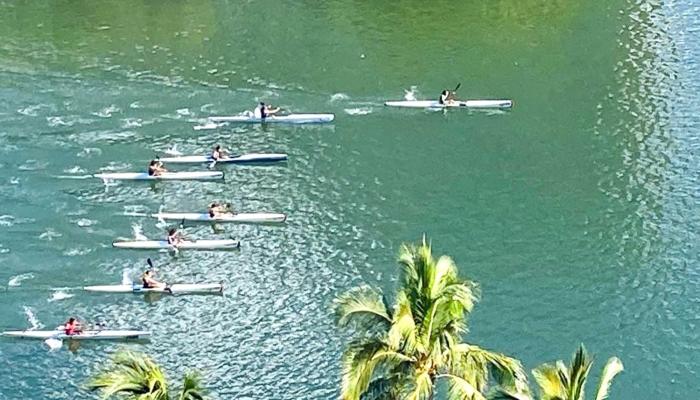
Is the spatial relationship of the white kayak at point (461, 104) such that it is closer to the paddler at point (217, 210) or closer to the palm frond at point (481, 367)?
the paddler at point (217, 210)

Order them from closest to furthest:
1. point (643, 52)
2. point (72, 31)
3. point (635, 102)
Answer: point (635, 102), point (643, 52), point (72, 31)

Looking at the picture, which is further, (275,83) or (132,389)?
(275,83)

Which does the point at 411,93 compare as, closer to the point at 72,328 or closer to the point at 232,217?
the point at 232,217

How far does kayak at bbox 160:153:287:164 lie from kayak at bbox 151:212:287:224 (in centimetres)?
395

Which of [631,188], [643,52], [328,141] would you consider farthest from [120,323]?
[643,52]

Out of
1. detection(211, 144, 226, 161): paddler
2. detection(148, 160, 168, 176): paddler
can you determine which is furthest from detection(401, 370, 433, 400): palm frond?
detection(211, 144, 226, 161): paddler

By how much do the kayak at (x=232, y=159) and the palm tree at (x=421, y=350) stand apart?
26208mm

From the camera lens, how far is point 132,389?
15.4 m

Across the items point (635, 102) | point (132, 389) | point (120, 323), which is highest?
point (635, 102)

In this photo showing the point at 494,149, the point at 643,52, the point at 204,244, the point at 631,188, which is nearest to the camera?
the point at 204,244

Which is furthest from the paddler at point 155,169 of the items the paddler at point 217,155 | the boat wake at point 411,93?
the boat wake at point 411,93

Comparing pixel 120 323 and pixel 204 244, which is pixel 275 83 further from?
pixel 120 323

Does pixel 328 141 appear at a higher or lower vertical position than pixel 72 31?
lower

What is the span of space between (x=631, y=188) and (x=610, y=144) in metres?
3.65
